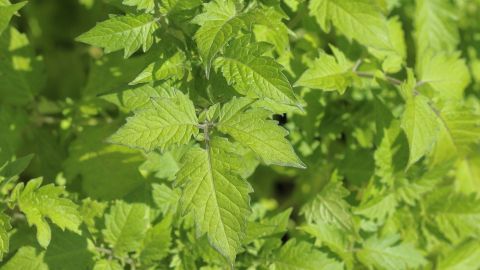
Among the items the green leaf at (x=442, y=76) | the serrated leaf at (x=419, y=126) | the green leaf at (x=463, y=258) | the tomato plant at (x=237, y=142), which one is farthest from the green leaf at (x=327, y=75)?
the green leaf at (x=463, y=258)

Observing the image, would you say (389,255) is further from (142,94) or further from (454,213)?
(142,94)

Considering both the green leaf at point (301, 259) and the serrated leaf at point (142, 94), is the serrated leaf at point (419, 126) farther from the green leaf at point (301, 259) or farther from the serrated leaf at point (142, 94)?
the serrated leaf at point (142, 94)

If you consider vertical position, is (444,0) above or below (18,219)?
above

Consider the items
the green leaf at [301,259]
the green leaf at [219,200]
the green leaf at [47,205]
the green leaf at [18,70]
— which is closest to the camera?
the green leaf at [219,200]

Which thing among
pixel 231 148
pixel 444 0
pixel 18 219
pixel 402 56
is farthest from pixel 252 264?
pixel 444 0

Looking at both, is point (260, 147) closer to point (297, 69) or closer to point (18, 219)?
point (297, 69)

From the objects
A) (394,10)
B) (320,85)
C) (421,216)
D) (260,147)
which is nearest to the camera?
(260,147)

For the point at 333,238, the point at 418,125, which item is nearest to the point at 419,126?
the point at 418,125
